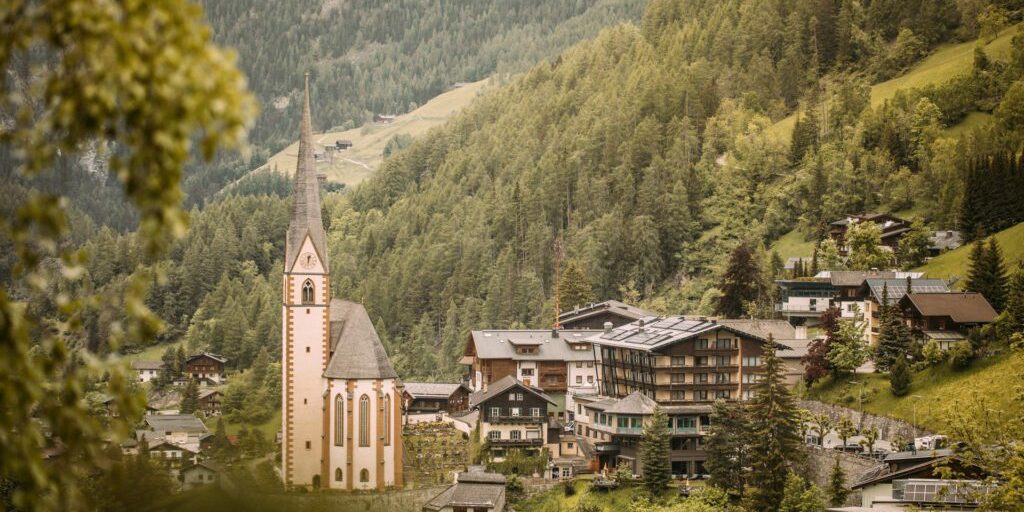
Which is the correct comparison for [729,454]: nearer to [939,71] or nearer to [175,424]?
[175,424]

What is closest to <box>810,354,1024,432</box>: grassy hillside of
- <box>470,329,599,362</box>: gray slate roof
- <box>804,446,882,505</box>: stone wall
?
<box>804,446,882,505</box>: stone wall

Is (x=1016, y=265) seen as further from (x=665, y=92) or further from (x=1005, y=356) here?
(x=665, y=92)

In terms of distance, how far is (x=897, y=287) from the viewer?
88.4 meters

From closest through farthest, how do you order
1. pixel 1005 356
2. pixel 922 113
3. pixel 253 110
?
1. pixel 253 110
2. pixel 1005 356
3. pixel 922 113

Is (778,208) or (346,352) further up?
(778,208)

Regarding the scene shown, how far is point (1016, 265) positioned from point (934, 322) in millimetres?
11286

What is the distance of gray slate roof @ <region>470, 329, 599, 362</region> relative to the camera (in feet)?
322

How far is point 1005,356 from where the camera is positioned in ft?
231

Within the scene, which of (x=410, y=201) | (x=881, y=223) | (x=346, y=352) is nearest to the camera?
(x=346, y=352)

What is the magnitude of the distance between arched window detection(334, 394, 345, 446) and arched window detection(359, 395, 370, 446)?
1031 millimetres

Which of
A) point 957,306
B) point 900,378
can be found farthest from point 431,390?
point 957,306

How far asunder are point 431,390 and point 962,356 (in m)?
44.5

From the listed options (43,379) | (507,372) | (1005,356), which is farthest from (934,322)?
(43,379)

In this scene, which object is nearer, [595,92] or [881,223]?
[881,223]
